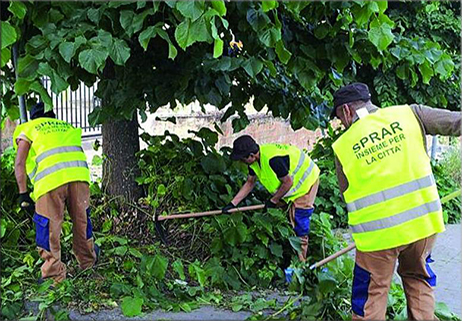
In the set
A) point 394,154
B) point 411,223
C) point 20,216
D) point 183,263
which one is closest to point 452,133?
point 394,154

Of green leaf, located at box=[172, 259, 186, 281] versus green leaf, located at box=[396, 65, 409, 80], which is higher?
green leaf, located at box=[396, 65, 409, 80]

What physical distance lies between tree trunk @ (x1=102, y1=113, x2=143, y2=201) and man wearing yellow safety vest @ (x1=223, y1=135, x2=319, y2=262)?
40.2 inches

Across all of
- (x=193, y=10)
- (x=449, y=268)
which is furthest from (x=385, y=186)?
(x=449, y=268)

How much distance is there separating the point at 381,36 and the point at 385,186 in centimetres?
111

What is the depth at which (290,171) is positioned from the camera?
539 centimetres

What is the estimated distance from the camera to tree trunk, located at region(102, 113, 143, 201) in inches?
226

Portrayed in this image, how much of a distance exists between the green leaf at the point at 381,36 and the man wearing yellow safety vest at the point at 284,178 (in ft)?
5.58

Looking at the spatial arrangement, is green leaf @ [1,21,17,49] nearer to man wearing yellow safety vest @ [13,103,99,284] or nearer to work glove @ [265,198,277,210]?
man wearing yellow safety vest @ [13,103,99,284]

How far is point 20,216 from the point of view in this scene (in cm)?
538

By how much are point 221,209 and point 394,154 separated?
2.48m

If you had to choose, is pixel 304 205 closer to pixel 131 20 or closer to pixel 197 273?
pixel 197 273

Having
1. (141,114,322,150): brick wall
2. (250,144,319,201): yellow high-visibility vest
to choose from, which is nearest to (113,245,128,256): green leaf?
(250,144,319,201): yellow high-visibility vest

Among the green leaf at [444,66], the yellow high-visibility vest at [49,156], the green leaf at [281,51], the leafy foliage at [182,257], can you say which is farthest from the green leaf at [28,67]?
Result: the green leaf at [444,66]

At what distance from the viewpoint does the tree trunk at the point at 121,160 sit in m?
5.75
